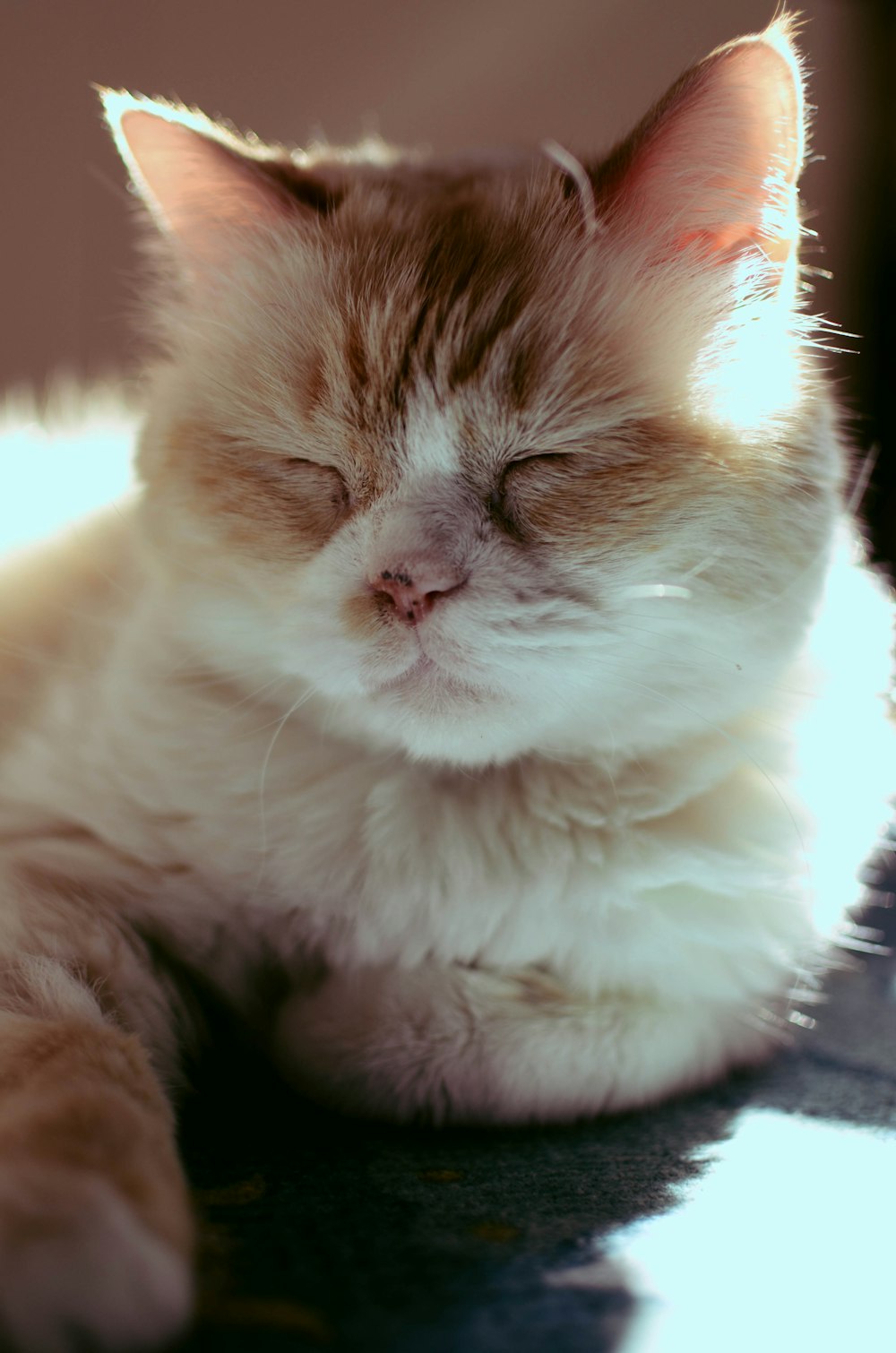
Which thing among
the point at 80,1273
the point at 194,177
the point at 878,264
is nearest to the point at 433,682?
the point at 80,1273

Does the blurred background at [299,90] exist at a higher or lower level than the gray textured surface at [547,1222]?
higher

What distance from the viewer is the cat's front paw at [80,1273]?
58cm

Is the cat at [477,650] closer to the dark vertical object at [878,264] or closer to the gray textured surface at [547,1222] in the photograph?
the gray textured surface at [547,1222]

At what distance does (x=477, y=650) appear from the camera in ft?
3.32

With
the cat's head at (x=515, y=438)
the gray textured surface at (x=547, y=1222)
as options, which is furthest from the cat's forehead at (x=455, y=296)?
the gray textured surface at (x=547, y=1222)

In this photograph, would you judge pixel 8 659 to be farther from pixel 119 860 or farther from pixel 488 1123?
pixel 488 1123

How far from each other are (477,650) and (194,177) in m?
0.69

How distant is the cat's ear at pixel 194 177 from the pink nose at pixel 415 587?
0.50 m

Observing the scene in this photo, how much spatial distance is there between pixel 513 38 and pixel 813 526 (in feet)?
7.19

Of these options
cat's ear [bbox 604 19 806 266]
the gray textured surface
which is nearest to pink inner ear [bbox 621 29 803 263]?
cat's ear [bbox 604 19 806 266]

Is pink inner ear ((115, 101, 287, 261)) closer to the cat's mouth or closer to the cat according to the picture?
the cat

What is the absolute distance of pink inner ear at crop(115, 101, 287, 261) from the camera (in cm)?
122

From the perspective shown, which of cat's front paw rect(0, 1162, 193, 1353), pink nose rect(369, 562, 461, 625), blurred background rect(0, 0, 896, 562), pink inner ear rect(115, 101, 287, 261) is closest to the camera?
cat's front paw rect(0, 1162, 193, 1353)

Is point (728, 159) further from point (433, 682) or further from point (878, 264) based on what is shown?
point (878, 264)
